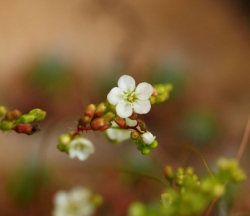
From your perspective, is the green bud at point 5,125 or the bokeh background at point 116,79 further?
the bokeh background at point 116,79

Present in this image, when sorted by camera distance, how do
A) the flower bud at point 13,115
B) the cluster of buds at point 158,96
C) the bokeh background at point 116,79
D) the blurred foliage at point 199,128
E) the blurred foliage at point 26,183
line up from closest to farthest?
the flower bud at point 13,115 < the cluster of buds at point 158,96 < the blurred foliage at point 26,183 < the bokeh background at point 116,79 < the blurred foliage at point 199,128

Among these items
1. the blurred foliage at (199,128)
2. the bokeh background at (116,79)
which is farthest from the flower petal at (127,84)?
the blurred foliage at (199,128)

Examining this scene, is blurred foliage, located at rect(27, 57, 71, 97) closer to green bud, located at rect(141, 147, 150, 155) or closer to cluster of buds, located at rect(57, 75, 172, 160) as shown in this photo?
cluster of buds, located at rect(57, 75, 172, 160)

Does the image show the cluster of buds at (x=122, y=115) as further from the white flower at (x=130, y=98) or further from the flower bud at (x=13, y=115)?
the flower bud at (x=13, y=115)

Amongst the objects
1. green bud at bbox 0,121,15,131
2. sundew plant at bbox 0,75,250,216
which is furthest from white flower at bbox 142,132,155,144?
green bud at bbox 0,121,15,131

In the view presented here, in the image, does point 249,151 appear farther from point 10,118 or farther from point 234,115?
point 10,118

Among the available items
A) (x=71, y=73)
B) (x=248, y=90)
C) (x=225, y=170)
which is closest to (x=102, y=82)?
(x=71, y=73)
